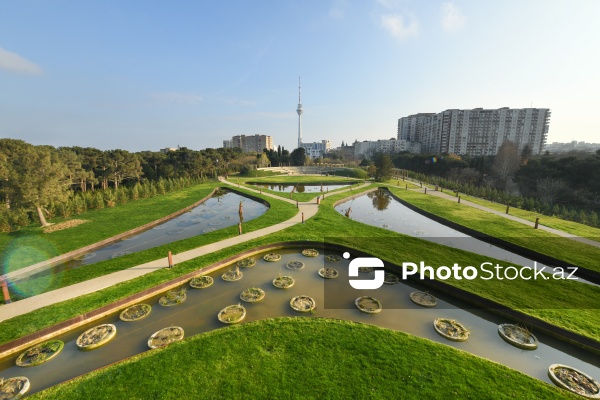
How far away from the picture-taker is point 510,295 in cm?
945

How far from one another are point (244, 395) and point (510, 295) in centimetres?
982

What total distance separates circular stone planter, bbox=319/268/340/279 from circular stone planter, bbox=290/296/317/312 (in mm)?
2000

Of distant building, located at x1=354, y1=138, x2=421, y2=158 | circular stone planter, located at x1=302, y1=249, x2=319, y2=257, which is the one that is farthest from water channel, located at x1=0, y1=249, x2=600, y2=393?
distant building, located at x1=354, y1=138, x2=421, y2=158

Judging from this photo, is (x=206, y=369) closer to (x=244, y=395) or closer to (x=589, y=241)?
(x=244, y=395)

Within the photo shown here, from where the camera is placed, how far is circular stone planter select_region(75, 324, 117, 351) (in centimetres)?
735

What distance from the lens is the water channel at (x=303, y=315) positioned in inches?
266

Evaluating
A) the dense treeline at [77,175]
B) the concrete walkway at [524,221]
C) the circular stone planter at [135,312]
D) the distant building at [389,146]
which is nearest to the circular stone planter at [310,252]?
the circular stone planter at [135,312]

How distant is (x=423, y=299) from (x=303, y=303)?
178 inches

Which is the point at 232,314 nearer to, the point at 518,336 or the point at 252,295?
the point at 252,295

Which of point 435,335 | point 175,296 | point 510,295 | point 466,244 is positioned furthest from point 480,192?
point 175,296

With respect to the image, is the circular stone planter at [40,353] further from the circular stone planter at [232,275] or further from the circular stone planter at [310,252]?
the circular stone planter at [310,252]

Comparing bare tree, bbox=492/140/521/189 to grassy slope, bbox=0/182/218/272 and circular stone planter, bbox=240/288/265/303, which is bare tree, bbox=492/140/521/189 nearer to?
circular stone planter, bbox=240/288/265/303

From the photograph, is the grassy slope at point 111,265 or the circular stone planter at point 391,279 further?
the circular stone planter at point 391,279

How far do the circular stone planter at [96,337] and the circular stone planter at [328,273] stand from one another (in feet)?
25.3
